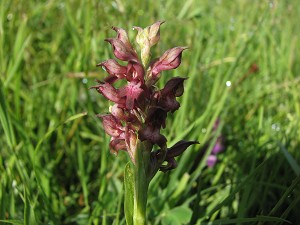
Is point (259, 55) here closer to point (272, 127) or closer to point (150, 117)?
point (272, 127)

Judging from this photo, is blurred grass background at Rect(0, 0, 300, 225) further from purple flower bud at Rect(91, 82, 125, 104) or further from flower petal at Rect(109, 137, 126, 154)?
purple flower bud at Rect(91, 82, 125, 104)

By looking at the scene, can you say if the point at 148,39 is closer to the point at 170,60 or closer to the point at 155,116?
the point at 170,60

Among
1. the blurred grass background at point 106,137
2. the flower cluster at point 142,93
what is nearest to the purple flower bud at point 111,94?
the flower cluster at point 142,93

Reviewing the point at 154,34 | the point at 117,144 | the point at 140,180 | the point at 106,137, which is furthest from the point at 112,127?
the point at 106,137

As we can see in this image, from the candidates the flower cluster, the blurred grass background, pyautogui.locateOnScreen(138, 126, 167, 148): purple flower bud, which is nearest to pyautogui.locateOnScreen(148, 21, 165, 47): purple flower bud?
the flower cluster

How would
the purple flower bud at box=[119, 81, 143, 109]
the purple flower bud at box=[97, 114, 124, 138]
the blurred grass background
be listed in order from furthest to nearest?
the blurred grass background → the purple flower bud at box=[97, 114, 124, 138] → the purple flower bud at box=[119, 81, 143, 109]
